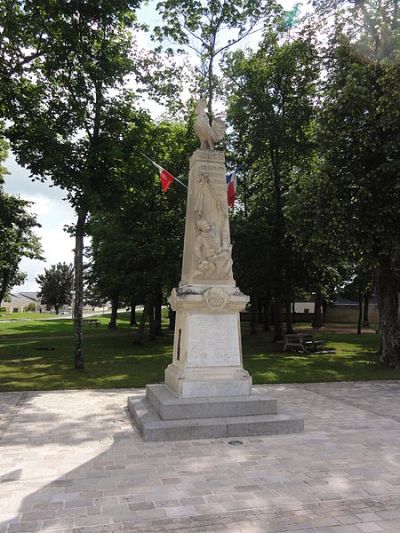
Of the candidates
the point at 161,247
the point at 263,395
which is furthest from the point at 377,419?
the point at 161,247

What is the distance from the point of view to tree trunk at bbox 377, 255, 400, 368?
15.9 meters

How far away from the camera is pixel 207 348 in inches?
323

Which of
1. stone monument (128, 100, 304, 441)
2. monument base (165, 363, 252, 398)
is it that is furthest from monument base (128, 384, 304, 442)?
monument base (165, 363, 252, 398)

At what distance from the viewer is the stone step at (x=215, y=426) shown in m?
6.98

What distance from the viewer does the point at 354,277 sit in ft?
112

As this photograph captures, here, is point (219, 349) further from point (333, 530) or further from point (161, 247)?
point (161, 247)

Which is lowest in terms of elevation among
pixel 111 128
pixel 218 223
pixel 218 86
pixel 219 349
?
pixel 219 349

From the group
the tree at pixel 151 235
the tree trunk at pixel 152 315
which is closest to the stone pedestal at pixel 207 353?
the tree at pixel 151 235

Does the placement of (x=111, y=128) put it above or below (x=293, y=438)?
above

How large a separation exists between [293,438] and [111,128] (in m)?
11.4

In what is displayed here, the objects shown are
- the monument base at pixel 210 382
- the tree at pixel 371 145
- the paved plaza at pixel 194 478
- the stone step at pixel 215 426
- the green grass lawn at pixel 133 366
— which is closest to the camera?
the paved plaza at pixel 194 478

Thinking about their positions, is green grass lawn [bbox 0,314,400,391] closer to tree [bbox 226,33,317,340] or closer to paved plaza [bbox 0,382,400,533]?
paved plaza [bbox 0,382,400,533]

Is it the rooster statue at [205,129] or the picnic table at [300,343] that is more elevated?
the rooster statue at [205,129]

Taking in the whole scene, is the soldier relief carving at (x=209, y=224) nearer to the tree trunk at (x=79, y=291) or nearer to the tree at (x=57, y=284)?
the tree trunk at (x=79, y=291)
